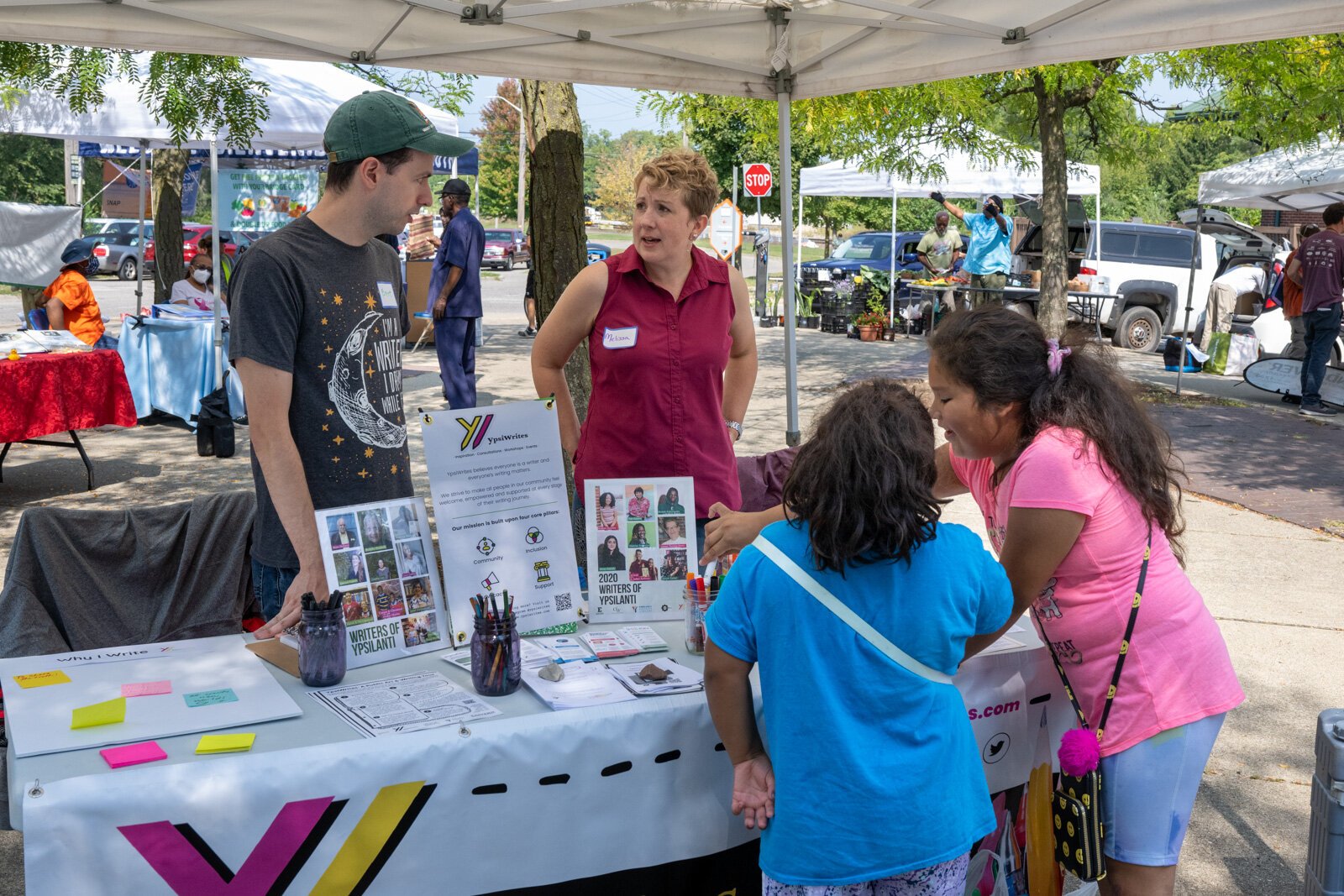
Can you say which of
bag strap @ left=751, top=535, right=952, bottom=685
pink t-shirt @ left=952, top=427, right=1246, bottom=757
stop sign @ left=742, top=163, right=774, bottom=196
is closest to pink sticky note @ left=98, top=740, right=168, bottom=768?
bag strap @ left=751, top=535, right=952, bottom=685

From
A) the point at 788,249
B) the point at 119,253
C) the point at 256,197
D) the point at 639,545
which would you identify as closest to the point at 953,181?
the point at 256,197

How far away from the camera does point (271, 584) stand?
2.48m

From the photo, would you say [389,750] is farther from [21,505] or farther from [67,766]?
[21,505]

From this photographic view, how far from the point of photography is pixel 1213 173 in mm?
12281

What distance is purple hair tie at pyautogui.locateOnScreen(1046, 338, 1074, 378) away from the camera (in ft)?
6.95

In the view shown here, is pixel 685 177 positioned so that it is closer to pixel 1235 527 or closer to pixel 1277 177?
pixel 1235 527

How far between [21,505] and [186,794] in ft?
19.9

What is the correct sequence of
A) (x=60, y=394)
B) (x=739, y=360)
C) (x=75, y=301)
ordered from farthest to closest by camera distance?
(x=75, y=301)
(x=60, y=394)
(x=739, y=360)

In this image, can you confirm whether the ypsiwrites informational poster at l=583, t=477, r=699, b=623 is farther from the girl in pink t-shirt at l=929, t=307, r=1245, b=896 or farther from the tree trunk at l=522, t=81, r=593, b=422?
the tree trunk at l=522, t=81, r=593, b=422

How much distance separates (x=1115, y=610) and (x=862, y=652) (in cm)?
64

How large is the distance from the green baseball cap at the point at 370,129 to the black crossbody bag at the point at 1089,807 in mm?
1558

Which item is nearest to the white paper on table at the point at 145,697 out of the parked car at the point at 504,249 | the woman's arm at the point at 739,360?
the woman's arm at the point at 739,360

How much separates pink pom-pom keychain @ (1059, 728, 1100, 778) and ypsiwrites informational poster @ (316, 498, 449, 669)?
1256 millimetres

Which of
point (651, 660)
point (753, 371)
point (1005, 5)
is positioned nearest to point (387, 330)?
point (651, 660)
